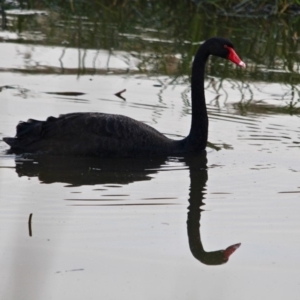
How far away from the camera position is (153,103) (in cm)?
879

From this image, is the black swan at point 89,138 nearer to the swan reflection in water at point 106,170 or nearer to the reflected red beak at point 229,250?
the swan reflection in water at point 106,170

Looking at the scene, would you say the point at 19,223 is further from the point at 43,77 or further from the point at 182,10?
the point at 182,10

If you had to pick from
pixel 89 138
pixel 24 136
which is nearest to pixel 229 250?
pixel 89 138

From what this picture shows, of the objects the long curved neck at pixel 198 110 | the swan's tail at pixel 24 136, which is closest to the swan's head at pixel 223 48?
the long curved neck at pixel 198 110

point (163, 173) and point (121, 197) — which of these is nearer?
point (121, 197)

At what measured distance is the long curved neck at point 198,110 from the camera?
7.50 metres

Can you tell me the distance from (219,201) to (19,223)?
52.9 inches

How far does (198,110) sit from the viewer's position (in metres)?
7.69

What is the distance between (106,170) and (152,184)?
1.70 feet

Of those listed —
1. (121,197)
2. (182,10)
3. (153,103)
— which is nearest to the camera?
(121,197)

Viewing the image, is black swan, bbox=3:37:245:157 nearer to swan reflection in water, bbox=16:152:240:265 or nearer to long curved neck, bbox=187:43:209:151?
swan reflection in water, bbox=16:152:240:265

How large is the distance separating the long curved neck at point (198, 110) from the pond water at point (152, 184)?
13 cm

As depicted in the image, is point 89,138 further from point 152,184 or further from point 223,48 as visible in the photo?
point 223,48

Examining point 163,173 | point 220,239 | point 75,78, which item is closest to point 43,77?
point 75,78
